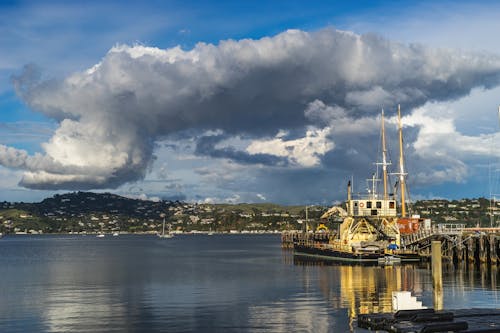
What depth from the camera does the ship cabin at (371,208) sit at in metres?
108

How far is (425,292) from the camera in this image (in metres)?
62.9

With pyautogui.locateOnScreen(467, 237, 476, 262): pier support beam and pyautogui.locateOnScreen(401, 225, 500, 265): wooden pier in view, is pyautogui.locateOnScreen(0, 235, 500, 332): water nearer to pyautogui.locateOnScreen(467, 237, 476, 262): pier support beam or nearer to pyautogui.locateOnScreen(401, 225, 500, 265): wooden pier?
pyautogui.locateOnScreen(401, 225, 500, 265): wooden pier

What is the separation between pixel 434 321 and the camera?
4006cm

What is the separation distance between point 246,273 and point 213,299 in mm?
32330

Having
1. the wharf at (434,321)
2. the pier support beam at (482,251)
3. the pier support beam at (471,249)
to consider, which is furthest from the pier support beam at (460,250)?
the wharf at (434,321)

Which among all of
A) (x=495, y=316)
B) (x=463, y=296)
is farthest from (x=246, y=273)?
(x=495, y=316)

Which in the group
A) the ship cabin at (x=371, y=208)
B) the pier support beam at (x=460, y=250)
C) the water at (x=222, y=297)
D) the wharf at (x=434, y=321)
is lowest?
the water at (x=222, y=297)

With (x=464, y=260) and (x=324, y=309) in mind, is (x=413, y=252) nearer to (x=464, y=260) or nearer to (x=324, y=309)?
(x=464, y=260)

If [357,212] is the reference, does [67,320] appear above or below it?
below

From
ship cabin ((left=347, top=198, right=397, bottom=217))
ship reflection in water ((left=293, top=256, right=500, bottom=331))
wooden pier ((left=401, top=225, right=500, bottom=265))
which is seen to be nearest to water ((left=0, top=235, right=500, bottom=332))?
ship reflection in water ((left=293, top=256, right=500, bottom=331))

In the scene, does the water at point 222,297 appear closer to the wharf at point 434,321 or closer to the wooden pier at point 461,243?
the wharf at point 434,321

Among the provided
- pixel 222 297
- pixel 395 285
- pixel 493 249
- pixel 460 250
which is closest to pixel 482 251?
pixel 493 249

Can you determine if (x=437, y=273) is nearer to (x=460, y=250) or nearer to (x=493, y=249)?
(x=493, y=249)

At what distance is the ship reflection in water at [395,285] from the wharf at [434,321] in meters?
1.95
